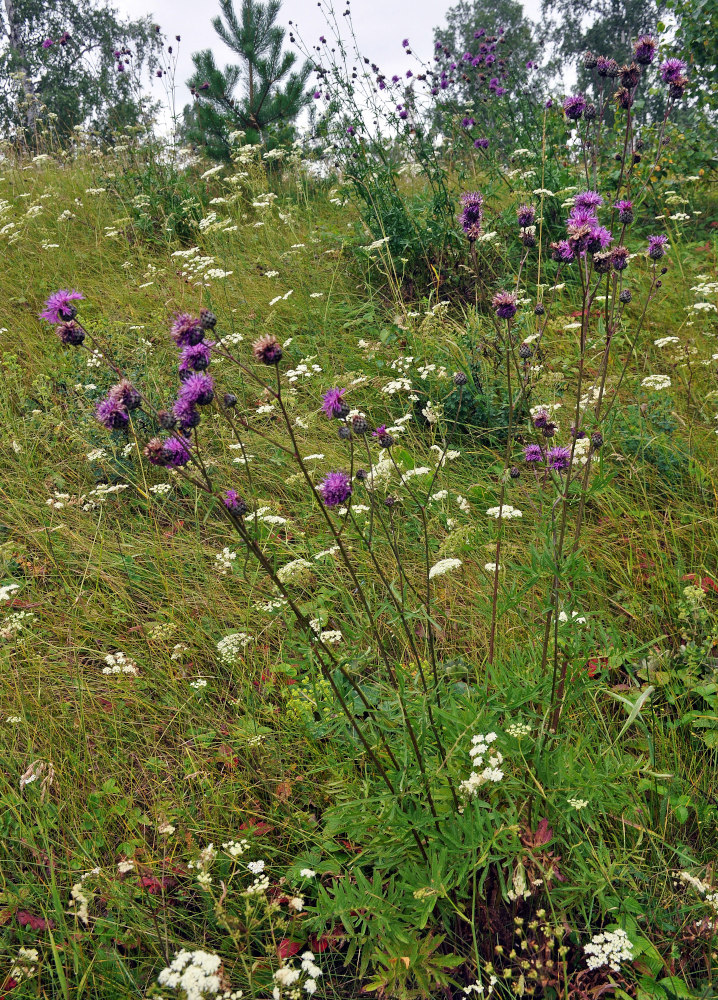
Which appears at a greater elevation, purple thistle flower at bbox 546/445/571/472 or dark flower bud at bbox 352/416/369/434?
dark flower bud at bbox 352/416/369/434

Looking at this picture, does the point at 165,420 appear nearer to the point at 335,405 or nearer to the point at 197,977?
the point at 335,405

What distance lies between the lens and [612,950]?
1.30 metres

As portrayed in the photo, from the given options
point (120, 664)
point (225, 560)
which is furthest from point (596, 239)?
point (120, 664)

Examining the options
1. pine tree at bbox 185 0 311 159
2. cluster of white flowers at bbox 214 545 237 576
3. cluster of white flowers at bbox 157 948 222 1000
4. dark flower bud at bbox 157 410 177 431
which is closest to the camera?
cluster of white flowers at bbox 157 948 222 1000

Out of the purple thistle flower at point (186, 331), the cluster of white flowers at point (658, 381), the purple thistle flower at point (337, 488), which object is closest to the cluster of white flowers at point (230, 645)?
the purple thistle flower at point (337, 488)

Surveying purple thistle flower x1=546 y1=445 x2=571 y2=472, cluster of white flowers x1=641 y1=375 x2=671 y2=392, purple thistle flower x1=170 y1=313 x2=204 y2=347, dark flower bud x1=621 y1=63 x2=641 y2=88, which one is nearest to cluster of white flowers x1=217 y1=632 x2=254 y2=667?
purple thistle flower x1=170 y1=313 x2=204 y2=347

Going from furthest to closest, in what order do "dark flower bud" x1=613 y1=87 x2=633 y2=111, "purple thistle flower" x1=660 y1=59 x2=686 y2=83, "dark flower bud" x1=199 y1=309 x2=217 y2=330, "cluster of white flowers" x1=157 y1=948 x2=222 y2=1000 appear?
"purple thistle flower" x1=660 y1=59 x2=686 y2=83
"dark flower bud" x1=613 y1=87 x2=633 y2=111
"dark flower bud" x1=199 y1=309 x2=217 y2=330
"cluster of white flowers" x1=157 y1=948 x2=222 y2=1000

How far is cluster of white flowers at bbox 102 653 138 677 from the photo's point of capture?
6.70 feet

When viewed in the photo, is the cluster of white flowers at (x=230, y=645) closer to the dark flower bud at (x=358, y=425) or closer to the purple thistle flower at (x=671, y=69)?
the dark flower bud at (x=358, y=425)

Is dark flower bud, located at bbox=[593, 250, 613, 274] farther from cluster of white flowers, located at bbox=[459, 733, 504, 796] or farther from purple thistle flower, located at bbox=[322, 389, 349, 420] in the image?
cluster of white flowers, located at bbox=[459, 733, 504, 796]

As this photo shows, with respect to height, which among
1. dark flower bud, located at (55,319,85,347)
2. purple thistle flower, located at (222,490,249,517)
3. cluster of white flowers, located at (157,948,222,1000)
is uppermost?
dark flower bud, located at (55,319,85,347)

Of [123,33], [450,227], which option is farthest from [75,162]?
[123,33]

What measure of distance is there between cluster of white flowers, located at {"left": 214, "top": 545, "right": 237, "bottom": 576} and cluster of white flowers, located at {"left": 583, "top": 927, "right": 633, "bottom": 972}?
142cm

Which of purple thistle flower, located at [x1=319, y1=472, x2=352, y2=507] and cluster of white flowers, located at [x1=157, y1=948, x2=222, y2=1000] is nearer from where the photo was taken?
cluster of white flowers, located at [x1=157, y1=948, x2=222, y2=1000]
